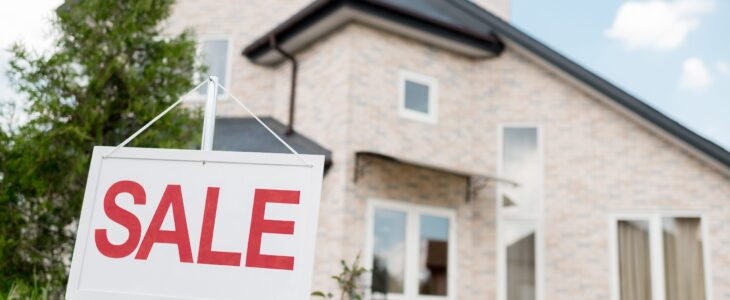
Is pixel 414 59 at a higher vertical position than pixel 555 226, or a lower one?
higher

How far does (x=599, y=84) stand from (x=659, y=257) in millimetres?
2931

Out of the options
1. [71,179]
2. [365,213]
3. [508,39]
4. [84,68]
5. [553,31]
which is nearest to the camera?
[71,179]

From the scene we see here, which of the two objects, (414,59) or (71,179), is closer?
(71,179)

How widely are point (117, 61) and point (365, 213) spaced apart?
4.57m

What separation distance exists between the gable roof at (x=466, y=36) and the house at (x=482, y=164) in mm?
28

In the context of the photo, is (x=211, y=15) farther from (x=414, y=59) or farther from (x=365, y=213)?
(x=365, y=213)

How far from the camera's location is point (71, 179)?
20.5ft

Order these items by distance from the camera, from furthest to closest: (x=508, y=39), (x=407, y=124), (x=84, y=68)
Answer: (x=508, y=39) < (x=407, y=124) < (x=84, y=68)

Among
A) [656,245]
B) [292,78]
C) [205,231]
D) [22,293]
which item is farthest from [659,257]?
[205,231]

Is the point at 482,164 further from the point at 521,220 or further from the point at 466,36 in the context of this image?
the point at 466,36

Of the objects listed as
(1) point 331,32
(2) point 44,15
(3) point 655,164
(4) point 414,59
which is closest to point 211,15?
(1) point 331,32

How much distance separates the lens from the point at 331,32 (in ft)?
36.2

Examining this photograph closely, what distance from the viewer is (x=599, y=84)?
11.0 m

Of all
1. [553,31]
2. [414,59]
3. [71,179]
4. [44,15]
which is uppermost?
[553,31]
